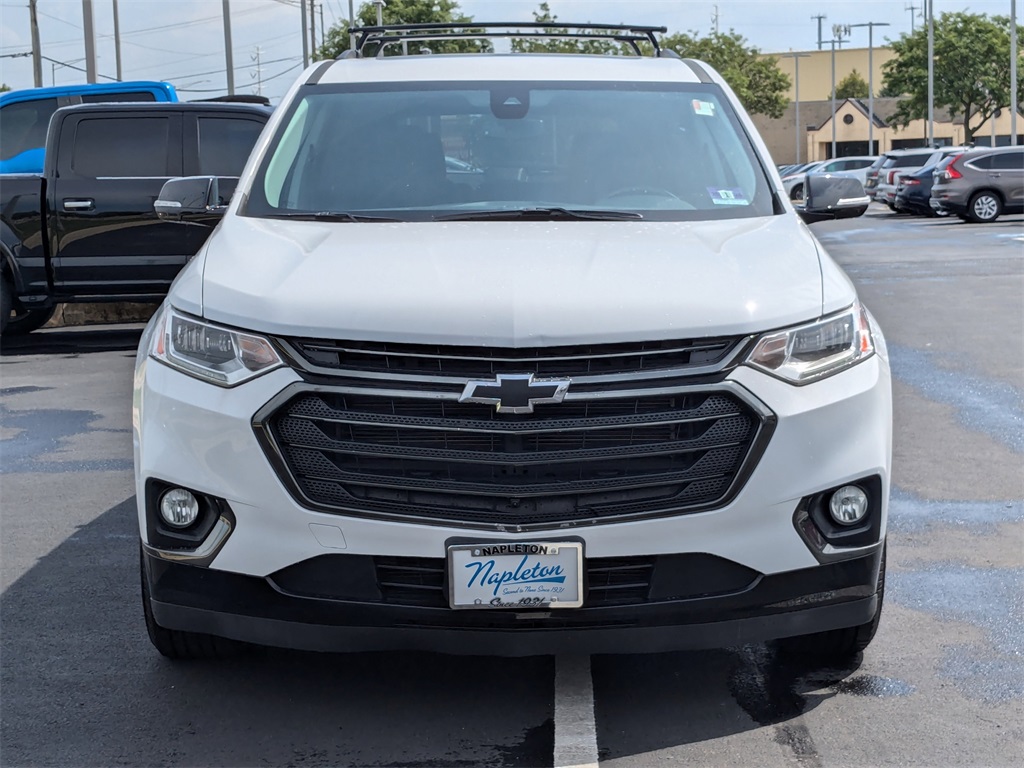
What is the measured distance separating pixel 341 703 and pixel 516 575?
84 cm

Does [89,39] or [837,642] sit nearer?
[837,642]

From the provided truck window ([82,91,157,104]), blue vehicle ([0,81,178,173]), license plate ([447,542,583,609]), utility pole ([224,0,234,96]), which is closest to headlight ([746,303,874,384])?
license plate ([447,542,583,609])

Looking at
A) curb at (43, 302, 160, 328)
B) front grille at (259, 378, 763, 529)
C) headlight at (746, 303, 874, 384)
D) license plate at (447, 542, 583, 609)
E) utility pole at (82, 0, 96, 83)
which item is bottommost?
curb at (43, 302, 160, 328)

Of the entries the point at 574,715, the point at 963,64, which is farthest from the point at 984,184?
the point at 963,64

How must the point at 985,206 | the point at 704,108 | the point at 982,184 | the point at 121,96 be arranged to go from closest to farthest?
the point at 704,108, the point at 121,96, the point at 982,184, the point at 985,206

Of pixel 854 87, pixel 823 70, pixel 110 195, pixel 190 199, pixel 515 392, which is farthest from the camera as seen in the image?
pixel 823 70

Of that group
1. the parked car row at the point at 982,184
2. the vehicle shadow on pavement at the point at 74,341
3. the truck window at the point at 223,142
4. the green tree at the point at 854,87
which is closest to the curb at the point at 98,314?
the vehicle shadow on pavement at the point at 74,341

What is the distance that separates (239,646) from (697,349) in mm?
1775

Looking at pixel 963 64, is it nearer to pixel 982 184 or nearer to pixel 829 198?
pixel 982 184

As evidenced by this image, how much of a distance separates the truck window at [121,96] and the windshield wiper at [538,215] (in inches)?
498

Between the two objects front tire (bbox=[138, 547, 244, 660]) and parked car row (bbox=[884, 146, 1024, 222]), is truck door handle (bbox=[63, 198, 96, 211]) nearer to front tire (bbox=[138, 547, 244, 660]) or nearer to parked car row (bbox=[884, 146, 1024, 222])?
front tire (bbox=[138, 547, 244, 660])

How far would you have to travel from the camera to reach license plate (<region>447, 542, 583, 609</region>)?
3.58 m

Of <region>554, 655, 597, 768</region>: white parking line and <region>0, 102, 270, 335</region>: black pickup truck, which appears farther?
<region>0, 102, 270, 335</region>: black pickup truck

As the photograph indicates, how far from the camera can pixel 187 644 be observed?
4309 mm
